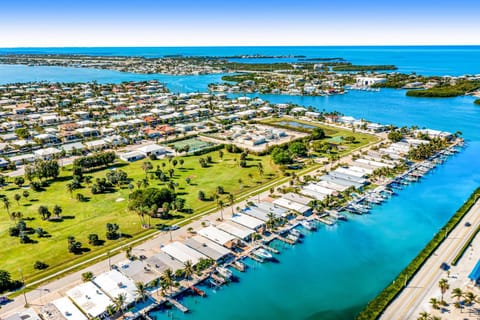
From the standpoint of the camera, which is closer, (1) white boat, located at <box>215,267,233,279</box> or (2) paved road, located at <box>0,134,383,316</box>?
(2) paved road, located at <box>0,134,383,316</box>

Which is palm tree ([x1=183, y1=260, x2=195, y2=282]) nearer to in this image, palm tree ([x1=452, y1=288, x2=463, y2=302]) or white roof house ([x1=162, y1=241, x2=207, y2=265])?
white roof house ([x1=162, y1=241, x2=207, y2=265])

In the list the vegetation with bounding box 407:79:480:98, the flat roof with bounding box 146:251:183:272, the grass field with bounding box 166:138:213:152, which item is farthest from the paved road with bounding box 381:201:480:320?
the vegetation with bounding box 407:79:480:98

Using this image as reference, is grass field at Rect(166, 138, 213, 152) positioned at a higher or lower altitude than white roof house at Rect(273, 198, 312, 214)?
higher

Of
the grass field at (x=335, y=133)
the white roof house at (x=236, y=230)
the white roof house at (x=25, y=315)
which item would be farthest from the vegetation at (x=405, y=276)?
the grass field at (x=335, y=133)

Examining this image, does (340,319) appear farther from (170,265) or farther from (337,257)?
(170,265)

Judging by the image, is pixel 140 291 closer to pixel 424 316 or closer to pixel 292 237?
pixel 292 237

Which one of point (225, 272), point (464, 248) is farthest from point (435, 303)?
point (225, 272)
